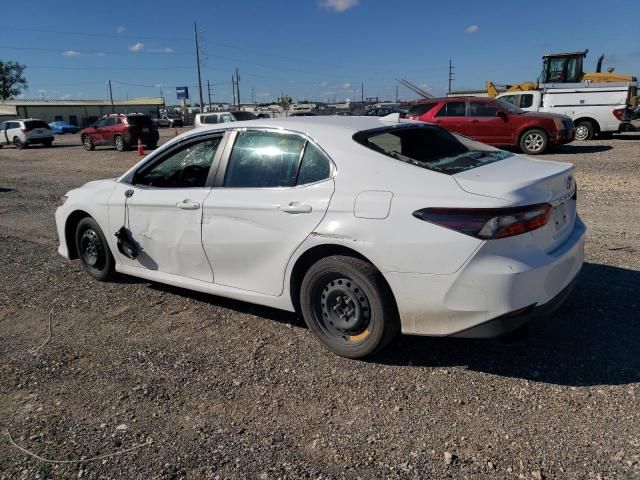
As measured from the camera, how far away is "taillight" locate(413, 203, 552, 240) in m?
2.78

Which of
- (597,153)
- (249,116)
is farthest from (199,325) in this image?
(249,116)

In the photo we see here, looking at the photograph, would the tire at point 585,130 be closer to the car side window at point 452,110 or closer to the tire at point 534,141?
the tire at point 534,141

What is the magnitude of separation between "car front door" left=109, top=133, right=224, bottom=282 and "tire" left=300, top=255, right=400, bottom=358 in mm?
1021

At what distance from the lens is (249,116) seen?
24812mm

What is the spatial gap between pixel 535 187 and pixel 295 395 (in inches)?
73.9

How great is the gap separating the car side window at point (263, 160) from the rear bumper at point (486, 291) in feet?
3.64

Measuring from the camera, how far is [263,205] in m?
3.57

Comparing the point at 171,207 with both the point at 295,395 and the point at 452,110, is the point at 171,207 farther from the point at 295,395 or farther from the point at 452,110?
the point at 452,110

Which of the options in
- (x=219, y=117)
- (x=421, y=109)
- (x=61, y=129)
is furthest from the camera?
(x=61, y=129)

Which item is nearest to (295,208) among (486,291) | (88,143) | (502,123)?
(486,291)

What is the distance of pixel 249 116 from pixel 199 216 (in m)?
21.8

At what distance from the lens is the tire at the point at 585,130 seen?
1806cm

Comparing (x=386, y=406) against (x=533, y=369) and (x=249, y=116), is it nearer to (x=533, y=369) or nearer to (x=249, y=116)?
(x=533, y=369)

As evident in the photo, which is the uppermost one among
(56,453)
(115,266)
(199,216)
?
(199,216)
